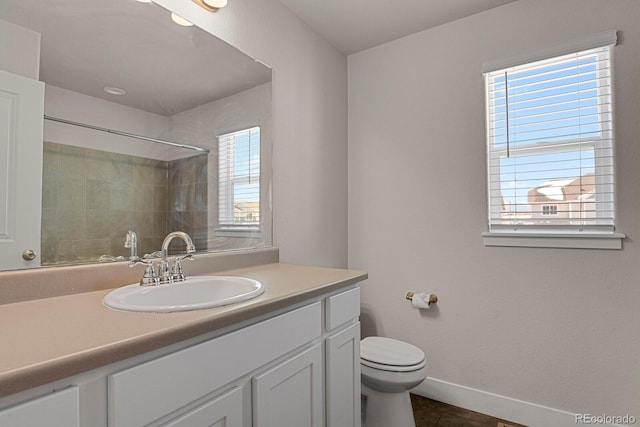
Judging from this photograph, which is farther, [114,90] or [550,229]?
[550,229]

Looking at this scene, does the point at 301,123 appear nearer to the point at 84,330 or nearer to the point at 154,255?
the point at 154,255

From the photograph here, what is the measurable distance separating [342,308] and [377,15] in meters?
1.75

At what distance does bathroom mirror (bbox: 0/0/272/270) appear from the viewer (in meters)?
1.06

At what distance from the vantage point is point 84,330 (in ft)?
2.33

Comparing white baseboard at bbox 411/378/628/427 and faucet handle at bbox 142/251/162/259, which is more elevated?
faucet handle at bbox 142/251/162/259

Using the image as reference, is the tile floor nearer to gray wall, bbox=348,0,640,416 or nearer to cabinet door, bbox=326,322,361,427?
gray wall, bbox=348,0,640,416

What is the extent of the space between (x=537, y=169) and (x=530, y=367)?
1.10 meters

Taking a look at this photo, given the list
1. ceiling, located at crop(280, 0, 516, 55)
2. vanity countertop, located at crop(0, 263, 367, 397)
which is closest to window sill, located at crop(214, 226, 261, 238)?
vanity countertop, located at crop(0, 263, 367, 397)

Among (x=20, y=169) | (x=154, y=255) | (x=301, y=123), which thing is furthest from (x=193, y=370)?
(x=301, y=123)

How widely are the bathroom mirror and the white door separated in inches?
0.6

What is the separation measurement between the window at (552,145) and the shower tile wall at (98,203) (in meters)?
1.79

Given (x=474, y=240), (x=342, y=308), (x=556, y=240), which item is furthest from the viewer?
(x=474, y=240)

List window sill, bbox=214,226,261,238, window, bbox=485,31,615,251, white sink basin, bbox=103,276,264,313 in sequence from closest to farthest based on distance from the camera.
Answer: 1. white sink basin, bbox=103,276,264,313
2. window sill, bbox=214,226,261,238
3. window, bbox=485,31,615,251

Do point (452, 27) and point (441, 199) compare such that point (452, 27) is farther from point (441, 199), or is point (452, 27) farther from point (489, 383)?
point (489, 383)
